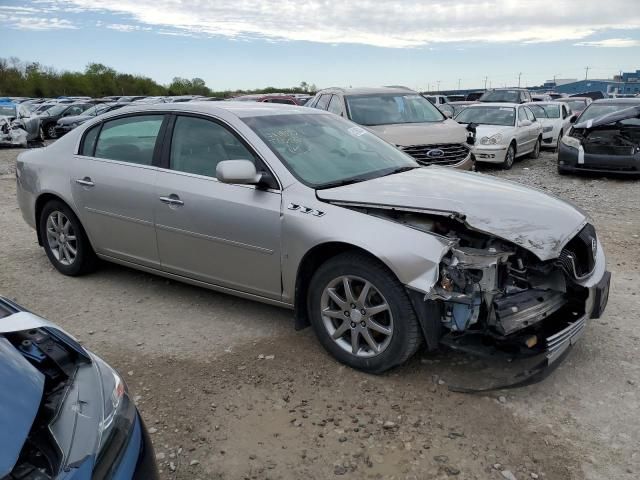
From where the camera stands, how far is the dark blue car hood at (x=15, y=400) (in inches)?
60.4

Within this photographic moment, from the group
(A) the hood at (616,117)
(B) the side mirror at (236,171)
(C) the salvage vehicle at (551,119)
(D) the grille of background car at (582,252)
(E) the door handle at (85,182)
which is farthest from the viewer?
(C) the salvage vehicle at (551,119)

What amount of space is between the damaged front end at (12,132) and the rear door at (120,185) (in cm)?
1574

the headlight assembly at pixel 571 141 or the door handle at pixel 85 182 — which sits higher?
the door handle at pixel 85 182

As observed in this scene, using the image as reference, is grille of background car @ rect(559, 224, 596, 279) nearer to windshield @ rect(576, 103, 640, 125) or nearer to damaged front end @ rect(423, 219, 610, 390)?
damaged front end @ rect(423, 219, 610, 390)

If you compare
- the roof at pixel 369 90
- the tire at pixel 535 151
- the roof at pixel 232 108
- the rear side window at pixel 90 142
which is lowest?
the tire at pixel 535 151

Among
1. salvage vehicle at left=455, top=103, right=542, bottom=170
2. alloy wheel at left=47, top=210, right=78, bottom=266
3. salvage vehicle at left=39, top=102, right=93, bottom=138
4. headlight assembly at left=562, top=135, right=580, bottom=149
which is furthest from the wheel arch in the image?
salvage vehicle at left=39, top=102, right=93, bottom=138

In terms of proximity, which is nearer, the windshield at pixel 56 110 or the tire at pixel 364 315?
the tire at pixel 364 315

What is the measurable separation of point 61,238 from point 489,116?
1090 cm

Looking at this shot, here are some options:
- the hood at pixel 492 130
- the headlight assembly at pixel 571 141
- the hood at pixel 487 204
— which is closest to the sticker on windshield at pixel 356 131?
the hood at pixel 487 204

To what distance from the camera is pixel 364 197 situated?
3.43 metres

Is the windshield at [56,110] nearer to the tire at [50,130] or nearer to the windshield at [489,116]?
the tire at [50,130]

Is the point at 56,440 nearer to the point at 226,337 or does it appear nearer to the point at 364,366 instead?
the point at 364,366

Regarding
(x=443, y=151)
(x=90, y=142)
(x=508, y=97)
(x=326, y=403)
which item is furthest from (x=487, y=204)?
(x=508, y=97)

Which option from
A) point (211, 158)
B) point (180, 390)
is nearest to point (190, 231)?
point (211, 158)
